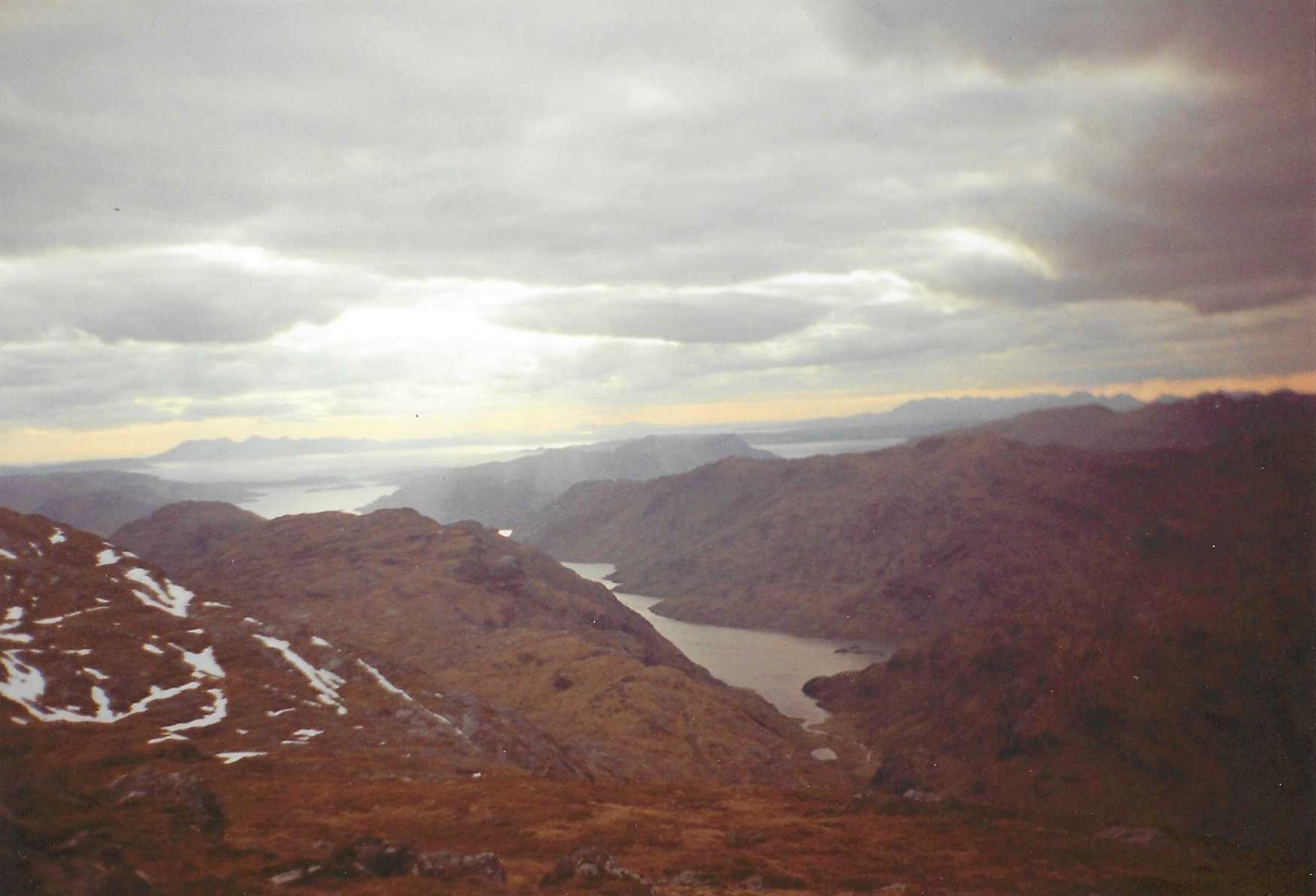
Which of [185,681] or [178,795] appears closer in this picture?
[178,795]

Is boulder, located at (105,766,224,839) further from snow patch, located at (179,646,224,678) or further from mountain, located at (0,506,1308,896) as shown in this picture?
snow patch, located at (179,646,224,678)

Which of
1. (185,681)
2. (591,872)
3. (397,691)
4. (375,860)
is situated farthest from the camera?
(397,691)

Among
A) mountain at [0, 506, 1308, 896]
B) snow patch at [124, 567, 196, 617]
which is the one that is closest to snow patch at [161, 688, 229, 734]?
mountain at [0, 506, 1308, 896]

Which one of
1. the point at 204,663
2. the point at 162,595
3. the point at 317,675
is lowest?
the point at 317,675

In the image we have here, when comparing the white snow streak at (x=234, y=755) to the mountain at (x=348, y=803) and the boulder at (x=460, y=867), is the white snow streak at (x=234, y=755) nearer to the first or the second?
the mountain at (x=348, y=803)

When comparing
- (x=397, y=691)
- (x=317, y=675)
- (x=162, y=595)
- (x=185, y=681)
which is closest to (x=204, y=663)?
(x=185, y=681)

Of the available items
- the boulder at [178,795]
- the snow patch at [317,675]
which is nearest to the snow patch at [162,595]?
the snow patch at [317,675]

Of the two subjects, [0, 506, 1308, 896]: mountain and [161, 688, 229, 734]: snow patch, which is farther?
[161, 688, 229, 734]: snow patch

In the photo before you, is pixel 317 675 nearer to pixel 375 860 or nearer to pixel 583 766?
pixel 583 766

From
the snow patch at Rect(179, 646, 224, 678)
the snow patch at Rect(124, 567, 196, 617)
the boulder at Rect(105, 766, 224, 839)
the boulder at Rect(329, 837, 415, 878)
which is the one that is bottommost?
the snow patch at Rect(179, 646, 224, 678)

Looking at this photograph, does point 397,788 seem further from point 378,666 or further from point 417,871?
point 378,666

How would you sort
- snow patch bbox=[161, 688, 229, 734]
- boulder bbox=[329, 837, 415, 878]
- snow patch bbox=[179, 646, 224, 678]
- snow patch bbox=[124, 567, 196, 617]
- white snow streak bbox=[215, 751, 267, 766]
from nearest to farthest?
1. boulder bbox=[329, 837, 415, 878]
2. white snow streak bbox=[215, 751, 267, 766]
3. snow patch bbox=[161, 688, 229, 734]
4. snow patch bbox=[179, 646, 224, 678]
5. snow patch bbox=[124, 567, 196, 617]

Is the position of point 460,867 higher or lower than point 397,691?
higher
